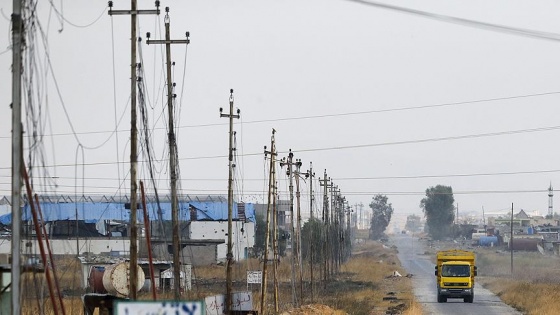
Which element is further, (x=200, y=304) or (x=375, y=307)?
(x=375, y=307)

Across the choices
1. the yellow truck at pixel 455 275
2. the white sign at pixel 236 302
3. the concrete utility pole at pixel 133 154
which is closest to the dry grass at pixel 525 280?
the yellow truck at pixel 455 275

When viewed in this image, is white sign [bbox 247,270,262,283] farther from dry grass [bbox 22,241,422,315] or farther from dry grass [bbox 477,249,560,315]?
dry grass [bbox 477,249,560,315]

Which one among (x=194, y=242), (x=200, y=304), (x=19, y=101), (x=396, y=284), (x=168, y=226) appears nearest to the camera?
(x=200, y=304)

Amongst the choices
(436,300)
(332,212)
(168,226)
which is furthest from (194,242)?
(332,212)

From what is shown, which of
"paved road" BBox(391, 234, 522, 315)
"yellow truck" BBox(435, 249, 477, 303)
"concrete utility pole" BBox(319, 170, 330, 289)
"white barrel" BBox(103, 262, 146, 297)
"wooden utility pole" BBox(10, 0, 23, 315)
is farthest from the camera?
"concrete utility pole" BBox(319, 170, 330, 289)

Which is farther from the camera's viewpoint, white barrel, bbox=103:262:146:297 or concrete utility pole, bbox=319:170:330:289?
concrete utility pole, bbox=319:170:330:289

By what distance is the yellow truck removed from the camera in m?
71.8

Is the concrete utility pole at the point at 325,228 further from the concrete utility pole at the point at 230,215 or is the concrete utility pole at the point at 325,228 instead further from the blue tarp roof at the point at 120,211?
the concrete utility pole at the point at 230,215

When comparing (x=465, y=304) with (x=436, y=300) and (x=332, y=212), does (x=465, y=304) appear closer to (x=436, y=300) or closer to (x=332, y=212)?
(x=436, y=300)

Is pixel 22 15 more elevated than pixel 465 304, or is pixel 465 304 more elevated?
pixel 22 15

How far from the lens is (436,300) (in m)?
76.4

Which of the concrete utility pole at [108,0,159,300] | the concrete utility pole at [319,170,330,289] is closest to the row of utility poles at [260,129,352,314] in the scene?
the concrete utility pole at [319,170,330,289]

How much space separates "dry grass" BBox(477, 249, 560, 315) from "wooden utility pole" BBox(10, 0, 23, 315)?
39956 mm

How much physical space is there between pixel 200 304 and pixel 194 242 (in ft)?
212
